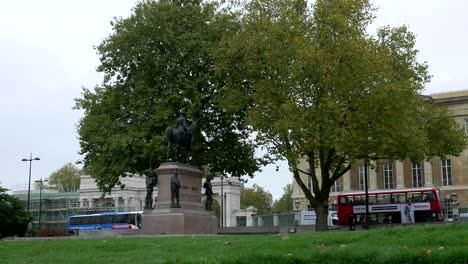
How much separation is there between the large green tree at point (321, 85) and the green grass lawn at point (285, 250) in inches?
→ 598

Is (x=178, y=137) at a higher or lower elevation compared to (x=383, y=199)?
higher

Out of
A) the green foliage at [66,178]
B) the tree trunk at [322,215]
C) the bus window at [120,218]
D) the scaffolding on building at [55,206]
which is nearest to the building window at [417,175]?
the bus window at [120,218]

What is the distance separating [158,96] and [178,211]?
11575mm

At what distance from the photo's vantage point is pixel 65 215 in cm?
10006

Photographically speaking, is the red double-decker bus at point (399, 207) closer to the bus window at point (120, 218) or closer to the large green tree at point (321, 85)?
the large green tree at point (321, 85)

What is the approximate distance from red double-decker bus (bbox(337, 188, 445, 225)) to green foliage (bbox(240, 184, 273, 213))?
61.6 metres

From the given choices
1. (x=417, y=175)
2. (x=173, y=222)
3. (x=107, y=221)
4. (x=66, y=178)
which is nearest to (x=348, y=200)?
(x=417, y=175)

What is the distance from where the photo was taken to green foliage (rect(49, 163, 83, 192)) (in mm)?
121188

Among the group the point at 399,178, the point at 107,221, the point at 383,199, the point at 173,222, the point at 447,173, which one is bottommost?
the point at 173,222

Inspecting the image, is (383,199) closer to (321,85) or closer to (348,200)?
(348,200)

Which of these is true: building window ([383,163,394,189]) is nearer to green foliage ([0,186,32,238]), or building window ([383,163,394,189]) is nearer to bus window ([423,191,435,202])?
bus window ([423,191,435,202])

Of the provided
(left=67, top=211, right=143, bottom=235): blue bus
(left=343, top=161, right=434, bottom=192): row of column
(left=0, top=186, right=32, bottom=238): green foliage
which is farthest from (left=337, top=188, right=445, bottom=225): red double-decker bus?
(left=0, top=186, right=32, bottom=238): green foliage

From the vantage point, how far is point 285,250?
13172 millimetres

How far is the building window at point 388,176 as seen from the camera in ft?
240
